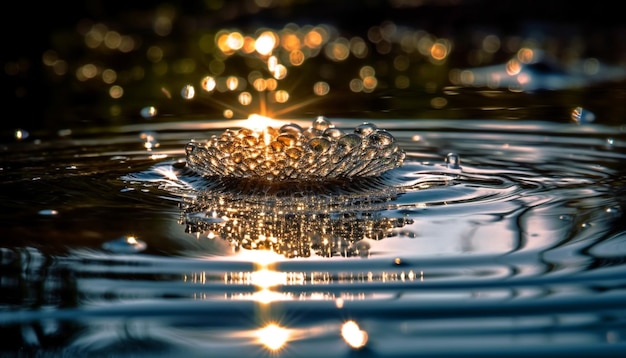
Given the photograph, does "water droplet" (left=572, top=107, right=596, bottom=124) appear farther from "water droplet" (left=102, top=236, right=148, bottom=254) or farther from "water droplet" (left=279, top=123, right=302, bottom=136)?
"water droplet" (left=102, top=236, right=148, bottom=254)

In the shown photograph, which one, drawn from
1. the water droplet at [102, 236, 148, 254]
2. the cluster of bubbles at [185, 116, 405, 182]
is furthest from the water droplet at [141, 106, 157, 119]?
the water droplet at [102, 236, 148, 254]

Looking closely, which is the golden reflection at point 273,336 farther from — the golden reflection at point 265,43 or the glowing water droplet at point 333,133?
the golden reflection at point 265,43

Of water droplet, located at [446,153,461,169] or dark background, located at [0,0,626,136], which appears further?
dark background, located at [0,0,626,136]

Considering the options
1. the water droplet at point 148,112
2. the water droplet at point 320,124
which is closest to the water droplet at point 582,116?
the water droplet at point 320,124

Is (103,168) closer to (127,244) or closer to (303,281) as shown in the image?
(127,244)

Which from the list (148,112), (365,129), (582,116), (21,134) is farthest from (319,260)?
(148,112)

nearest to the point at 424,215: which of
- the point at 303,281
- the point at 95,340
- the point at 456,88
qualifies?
the point at 303,281
